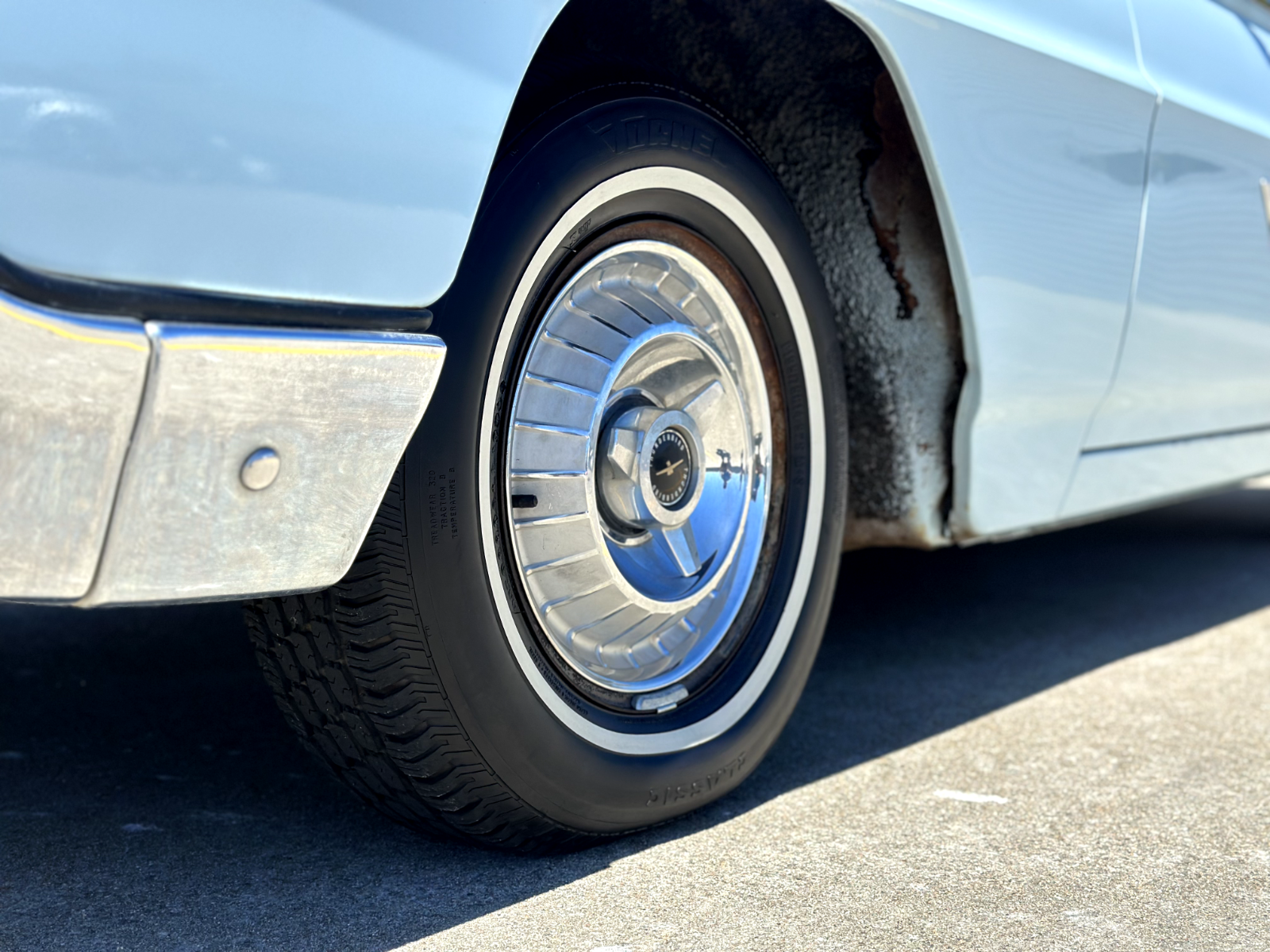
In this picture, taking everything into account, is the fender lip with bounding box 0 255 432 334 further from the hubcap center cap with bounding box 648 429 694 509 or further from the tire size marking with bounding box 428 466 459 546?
the hubcap center cap with bounding box 648 429 694 509

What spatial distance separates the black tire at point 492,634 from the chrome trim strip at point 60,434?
13.0 inches

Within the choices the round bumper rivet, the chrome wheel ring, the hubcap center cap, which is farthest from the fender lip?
the hubcap center cap

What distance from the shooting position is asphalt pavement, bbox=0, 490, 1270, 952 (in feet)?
4.41

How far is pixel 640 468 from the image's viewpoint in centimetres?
165

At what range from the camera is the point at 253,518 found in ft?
3.72

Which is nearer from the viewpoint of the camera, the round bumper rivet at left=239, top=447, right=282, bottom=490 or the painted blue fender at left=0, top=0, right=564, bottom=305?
the painted blue fender at left=0, top=0, right=564, bottom=305

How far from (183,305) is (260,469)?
160mm

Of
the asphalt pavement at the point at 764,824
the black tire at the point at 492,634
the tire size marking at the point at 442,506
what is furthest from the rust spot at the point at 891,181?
the tire size marking at the point at 442,506

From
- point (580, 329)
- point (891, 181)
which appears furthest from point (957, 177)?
point (580, 329)

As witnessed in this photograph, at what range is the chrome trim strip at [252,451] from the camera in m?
1.05

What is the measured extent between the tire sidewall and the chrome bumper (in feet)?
0.33

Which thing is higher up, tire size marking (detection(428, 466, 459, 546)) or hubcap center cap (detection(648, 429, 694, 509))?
hubcap center cap (detection(648, 429, 694, 509))

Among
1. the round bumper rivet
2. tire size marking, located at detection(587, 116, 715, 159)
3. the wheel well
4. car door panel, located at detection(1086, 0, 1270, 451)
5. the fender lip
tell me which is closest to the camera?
the fender lip

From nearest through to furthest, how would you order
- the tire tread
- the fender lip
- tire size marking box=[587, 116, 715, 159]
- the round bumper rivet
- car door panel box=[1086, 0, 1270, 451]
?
the fender lip
the round bumper rivet
the tire tread
tire size marking box=[587, 116, 715, 159]
car door panel box=[1086, 0, 1270, 451]
